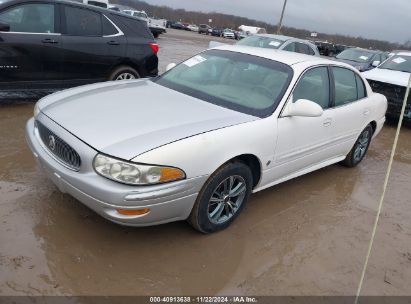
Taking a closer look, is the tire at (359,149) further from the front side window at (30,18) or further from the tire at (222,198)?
the front side window at (30,18)

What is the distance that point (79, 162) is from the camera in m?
3.09

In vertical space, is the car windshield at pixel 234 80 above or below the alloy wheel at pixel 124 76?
above

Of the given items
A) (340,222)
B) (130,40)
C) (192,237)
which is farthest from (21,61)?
(340,222)

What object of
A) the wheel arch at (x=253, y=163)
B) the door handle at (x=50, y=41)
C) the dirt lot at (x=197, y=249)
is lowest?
the dirt lot at (x=197, y=249)

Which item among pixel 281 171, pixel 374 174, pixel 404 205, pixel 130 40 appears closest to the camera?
pixel 281 171

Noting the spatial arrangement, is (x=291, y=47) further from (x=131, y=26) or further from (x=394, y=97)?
(x=131, y=26)

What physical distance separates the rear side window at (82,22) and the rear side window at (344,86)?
4.10 meters

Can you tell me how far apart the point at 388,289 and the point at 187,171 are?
188 cm

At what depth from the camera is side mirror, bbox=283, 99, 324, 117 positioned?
3756 millimetres

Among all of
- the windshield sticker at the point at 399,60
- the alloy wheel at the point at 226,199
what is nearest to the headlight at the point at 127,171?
the alloy wheel at the point at 226,199

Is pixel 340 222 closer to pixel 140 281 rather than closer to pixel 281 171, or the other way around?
pixel 281 171

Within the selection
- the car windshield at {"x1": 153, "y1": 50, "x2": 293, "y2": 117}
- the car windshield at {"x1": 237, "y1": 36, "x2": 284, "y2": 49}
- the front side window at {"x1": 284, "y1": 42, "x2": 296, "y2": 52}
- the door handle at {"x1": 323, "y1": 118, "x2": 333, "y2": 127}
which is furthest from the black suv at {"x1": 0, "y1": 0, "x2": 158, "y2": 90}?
the front side window at {"x1": 284, "y1": 42, "x2": 296, "y2": 52}

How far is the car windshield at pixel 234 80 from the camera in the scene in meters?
3.93

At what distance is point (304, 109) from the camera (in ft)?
12.4
